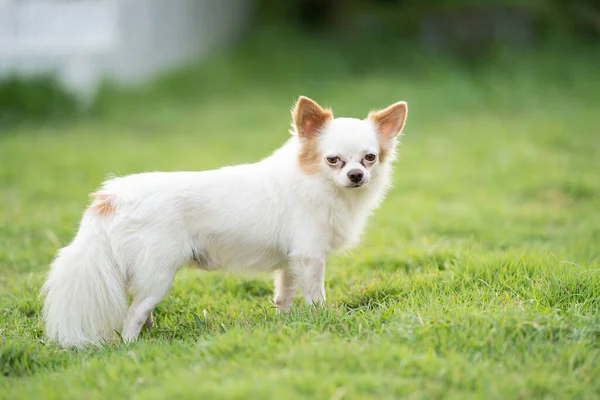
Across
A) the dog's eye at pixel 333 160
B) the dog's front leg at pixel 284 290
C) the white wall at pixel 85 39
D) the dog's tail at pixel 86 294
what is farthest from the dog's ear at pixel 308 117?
the white wall at pixel 85 39

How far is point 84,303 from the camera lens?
11.3ft

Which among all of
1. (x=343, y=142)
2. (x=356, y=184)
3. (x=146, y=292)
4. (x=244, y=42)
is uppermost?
(x=244, y=42)

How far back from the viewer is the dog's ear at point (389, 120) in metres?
3.97

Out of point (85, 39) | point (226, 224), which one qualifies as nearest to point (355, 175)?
point (226, 224)

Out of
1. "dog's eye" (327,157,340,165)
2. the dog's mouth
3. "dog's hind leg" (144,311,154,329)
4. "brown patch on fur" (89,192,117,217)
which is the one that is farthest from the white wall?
the dog's mouth

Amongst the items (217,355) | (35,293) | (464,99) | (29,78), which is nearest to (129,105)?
(29,78)

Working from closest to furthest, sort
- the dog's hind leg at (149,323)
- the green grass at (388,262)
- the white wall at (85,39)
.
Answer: the green grass at (388,262) < the dog's hind leg at (149,323) < the white wall at (85,39)

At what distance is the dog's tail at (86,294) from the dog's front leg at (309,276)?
0.93m

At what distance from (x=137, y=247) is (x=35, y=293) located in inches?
47.2

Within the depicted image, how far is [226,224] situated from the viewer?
3.71 metres

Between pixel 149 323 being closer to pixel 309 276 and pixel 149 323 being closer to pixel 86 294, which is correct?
pixel 86 294

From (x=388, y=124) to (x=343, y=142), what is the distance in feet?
1.33

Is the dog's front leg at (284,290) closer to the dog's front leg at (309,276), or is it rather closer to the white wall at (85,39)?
the dog's front leg at (309,276)

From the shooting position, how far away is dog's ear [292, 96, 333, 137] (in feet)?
12.5
